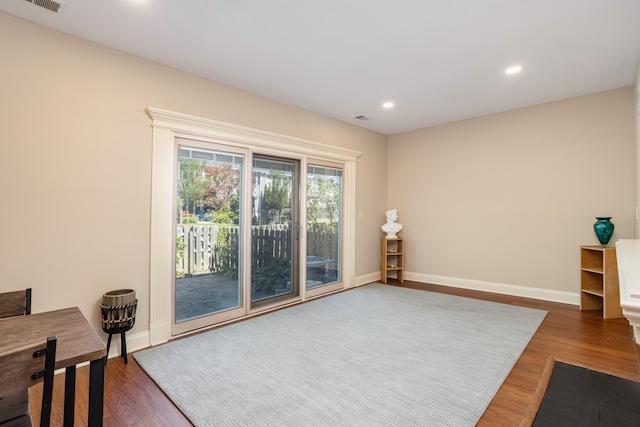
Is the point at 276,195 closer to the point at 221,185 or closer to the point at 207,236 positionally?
the point at 221,185

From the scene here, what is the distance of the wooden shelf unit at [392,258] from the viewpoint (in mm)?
5586

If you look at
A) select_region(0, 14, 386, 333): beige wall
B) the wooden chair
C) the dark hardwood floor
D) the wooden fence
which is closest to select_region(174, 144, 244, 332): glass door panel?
the wooden fence

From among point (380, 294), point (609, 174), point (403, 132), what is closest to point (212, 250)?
point (380, 294)

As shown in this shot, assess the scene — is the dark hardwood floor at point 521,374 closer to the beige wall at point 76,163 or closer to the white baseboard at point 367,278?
the beige wall at point 76,163

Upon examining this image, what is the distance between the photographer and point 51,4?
219 centimetres

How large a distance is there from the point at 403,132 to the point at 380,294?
3.02m

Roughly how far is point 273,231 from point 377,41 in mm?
2545

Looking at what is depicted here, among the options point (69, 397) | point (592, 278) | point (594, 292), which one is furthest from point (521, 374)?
point (69, 397)

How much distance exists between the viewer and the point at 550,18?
2371mm

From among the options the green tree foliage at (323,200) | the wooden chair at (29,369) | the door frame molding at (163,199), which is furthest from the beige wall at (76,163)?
the green tree foliage at (323,200)

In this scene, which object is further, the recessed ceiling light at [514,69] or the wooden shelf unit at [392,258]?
the wooden shelf unit at [392,258]

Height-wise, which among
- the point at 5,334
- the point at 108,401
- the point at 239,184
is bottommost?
the point at 108,401

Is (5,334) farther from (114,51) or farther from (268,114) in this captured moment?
(268,114)

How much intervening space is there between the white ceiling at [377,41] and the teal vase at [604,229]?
1.61 metres
